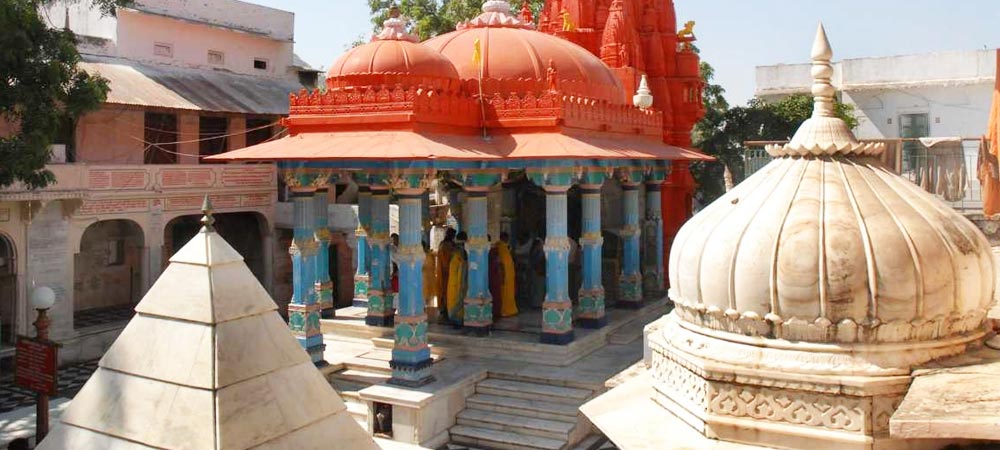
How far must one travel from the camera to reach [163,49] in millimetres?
19641

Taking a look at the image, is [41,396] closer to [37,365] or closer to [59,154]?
[37,365]

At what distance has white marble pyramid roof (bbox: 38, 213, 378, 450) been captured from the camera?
4.32 m

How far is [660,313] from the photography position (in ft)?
51.4

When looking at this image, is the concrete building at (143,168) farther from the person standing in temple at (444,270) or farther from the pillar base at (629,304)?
the pillar base at (629,304)

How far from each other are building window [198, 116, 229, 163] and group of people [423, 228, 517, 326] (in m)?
8.53

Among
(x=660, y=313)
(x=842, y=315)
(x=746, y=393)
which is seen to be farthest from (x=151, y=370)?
(x=660, y=313)

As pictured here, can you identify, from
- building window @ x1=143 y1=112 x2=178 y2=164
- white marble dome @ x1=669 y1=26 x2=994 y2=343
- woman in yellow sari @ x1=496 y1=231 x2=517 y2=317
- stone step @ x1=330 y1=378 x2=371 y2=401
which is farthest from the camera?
building window @ x1=143 y1=112 x2=178 y2=164

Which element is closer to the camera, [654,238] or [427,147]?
[427,147]

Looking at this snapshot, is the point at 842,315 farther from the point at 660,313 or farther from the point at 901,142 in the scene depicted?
the point at 660,313

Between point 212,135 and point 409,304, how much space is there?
37.6 ft

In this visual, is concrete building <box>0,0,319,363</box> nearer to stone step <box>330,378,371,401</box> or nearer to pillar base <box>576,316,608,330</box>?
stone step <box>330,378,371,401</box>

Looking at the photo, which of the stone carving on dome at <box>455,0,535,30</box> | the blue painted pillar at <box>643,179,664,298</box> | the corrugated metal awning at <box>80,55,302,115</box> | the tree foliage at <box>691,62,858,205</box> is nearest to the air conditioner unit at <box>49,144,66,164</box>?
the corrugated metal awning at <box>80,55,302,115</box>

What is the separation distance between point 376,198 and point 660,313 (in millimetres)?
5852

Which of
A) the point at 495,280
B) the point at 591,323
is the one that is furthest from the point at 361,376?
the point at 591,323
